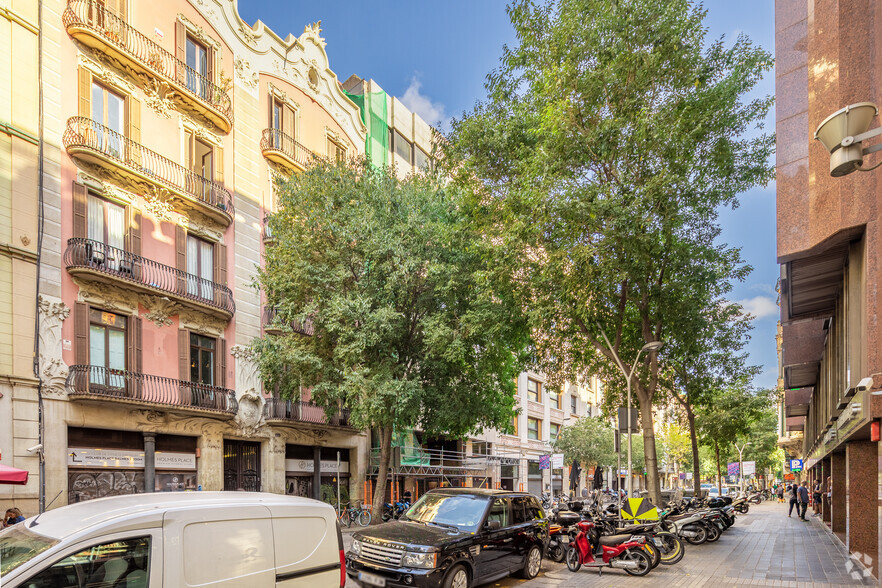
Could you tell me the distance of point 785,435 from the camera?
5441cm

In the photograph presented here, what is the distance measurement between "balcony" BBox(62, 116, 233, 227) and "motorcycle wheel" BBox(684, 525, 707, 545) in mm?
17978

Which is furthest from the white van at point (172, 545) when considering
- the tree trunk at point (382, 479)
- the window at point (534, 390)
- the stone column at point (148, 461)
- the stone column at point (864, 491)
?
the window at point (534, 390)

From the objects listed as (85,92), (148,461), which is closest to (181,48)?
(85,92)

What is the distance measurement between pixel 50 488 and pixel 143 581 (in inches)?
554

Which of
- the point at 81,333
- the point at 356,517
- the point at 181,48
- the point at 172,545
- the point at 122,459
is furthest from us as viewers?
the point at 356,517

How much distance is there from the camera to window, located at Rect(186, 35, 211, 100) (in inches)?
875

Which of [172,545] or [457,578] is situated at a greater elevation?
[172,545]

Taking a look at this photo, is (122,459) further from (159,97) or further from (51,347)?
(159,97)

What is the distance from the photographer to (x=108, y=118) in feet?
64.3

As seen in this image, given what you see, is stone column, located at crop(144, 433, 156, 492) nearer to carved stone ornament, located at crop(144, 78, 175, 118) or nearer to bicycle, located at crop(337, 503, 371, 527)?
bicycle, located at crop(337, 503, 371, 527)

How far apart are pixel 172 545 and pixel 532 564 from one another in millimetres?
8155

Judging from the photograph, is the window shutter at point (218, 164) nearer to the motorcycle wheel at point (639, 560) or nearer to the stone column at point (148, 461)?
the stone column at point (148, 461)

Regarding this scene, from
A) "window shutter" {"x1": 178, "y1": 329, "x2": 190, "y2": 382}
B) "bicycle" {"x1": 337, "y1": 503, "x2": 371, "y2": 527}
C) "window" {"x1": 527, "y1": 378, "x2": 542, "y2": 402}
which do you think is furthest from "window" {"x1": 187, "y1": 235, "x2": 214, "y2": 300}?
"window" {"x1": 527, "y1": 378, "x2": 542, "y2": 402}

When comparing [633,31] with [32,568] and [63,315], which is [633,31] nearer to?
[32,568]
